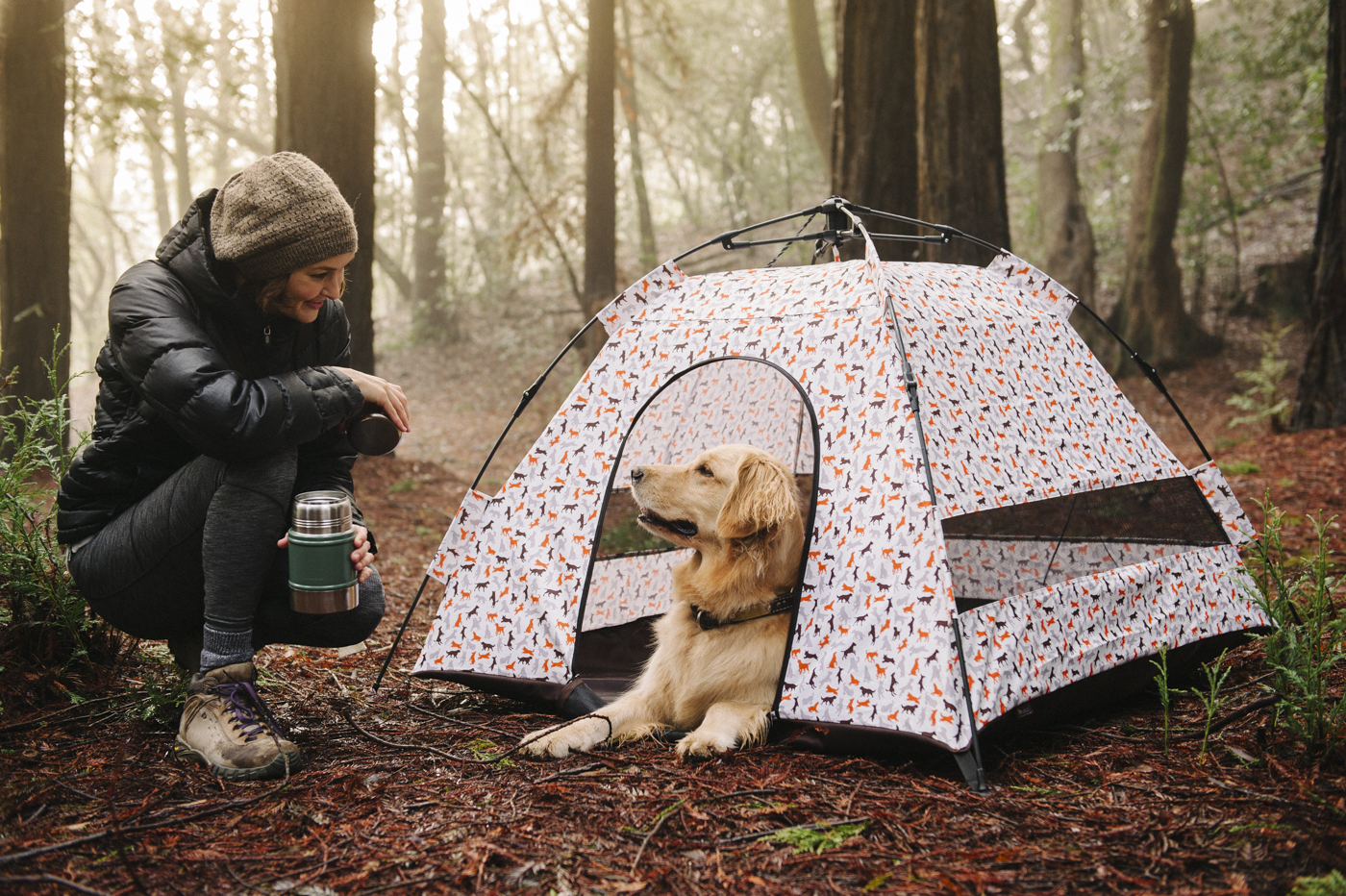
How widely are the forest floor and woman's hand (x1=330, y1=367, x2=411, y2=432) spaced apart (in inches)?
38.9

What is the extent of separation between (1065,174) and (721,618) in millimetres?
12376

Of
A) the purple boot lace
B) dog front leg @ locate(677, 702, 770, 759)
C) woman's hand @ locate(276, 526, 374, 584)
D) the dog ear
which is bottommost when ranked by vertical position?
dog front leg @ locate(677, 702, 770, 759)

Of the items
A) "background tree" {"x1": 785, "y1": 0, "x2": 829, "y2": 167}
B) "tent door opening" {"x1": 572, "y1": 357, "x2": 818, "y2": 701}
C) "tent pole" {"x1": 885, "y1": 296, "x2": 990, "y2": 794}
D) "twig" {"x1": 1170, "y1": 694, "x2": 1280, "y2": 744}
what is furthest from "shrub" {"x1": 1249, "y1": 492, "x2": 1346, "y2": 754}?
"background tree" {"x1": 785, "y1": 0, "x2": 829, "y2": 167}

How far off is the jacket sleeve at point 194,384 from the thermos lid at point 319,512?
19cm

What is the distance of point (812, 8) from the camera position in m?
12.6

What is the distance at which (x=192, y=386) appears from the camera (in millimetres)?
2254

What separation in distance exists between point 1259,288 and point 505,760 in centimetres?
1307

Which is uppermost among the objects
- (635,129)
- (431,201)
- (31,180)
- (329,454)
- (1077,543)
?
(431,201)

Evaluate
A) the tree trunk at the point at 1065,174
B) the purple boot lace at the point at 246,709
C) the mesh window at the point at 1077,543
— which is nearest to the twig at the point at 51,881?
the purple boot lace at the point at 246,709

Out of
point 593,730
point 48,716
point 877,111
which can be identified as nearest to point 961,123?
point 877,111

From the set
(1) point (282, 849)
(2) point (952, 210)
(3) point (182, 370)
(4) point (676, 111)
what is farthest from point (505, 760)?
(4) point (676, 111)

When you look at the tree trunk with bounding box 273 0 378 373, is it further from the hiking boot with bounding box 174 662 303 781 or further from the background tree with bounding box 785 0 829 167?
the background tree with bounding box 785 0 829 167

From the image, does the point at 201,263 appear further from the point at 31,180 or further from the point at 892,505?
the point at 31,180

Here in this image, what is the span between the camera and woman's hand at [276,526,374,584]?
2.53 metres
